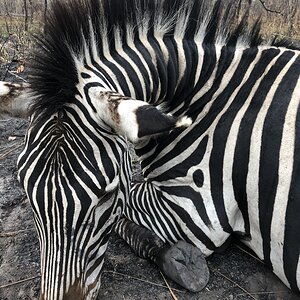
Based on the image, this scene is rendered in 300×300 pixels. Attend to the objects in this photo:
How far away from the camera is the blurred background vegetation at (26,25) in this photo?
21.6 ft

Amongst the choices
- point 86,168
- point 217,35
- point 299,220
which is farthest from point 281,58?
point 86,168

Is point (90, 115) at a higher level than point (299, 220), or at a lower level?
higher

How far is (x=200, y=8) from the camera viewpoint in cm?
265

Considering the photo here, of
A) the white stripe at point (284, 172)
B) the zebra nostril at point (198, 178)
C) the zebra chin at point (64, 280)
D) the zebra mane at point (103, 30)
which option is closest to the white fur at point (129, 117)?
the zebra mane at point (103, 30)

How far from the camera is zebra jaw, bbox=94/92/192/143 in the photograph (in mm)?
1578

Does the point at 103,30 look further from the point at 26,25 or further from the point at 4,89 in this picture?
the point at 26,25

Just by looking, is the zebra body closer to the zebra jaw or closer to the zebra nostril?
the zebra nostril

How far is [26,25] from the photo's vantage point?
761 centimetres

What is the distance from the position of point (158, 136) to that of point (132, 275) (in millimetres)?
1098

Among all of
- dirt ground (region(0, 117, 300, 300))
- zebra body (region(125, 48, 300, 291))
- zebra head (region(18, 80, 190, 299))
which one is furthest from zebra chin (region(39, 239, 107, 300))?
zebra body (region(125, 48, 300, 291))

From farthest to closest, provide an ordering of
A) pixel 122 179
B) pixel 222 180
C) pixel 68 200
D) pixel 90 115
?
1. pixel 222 180
2. pixel 122 179
3. pixel 90 115
4. pixel 68 200

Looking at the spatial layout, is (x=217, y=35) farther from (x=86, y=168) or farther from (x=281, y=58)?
(x=86, y=168)

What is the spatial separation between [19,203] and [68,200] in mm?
1830

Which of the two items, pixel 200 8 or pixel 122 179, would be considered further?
pixel 200 8
